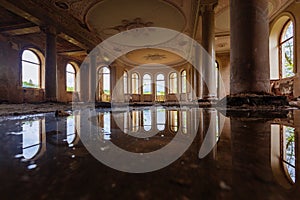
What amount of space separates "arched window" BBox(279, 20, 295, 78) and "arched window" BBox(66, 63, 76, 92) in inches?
591

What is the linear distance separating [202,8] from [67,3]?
556 cm

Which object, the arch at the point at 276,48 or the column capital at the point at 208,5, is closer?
the column capital at the point at 208,5

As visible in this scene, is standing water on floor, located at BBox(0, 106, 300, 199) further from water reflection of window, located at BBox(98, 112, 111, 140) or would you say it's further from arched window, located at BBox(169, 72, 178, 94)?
arched window, located at BBox(169, 72, 178, 94)

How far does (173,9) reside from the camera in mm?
8133


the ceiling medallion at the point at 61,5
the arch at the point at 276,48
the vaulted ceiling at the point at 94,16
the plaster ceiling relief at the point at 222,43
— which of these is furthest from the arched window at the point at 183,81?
the ceiling medallion at the point at 61,5

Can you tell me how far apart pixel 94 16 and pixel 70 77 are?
7979 millimetres

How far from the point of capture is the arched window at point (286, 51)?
29.3 ft

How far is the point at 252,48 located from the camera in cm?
266

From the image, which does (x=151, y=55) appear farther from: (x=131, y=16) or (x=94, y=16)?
(x=94, y=16)

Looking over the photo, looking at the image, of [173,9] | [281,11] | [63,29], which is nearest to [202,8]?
[173,9]

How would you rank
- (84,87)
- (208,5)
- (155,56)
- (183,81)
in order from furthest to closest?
(183,81) < (155,56) < (84,87) < (208,5)

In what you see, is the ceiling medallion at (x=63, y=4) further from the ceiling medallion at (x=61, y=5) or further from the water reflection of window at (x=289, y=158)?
the water reflection of window at (x=289, y=158)

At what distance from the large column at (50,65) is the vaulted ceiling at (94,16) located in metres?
0.40

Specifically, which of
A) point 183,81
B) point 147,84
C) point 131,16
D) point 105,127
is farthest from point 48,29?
point 147,84
